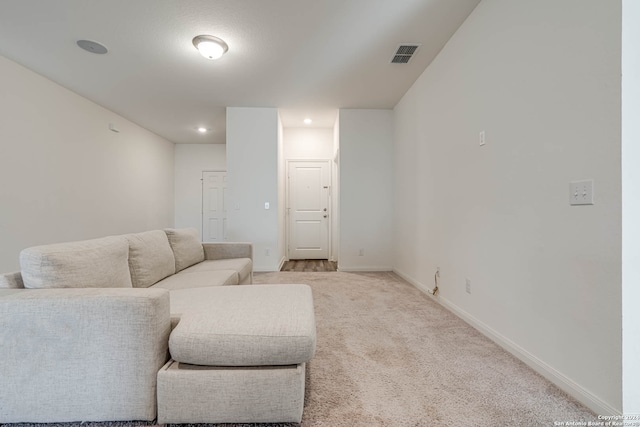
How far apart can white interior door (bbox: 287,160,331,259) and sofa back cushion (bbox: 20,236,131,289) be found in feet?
12.4

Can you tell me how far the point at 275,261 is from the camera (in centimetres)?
413

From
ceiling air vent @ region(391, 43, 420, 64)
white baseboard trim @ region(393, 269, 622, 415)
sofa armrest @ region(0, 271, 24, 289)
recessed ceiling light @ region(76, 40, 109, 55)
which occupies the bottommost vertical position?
white baseboard trim @ region(393, 269, 622, 415)

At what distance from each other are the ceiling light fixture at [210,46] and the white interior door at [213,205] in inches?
155

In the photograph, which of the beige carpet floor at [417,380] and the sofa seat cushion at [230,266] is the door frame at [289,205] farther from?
the beige carpet floor at [417,380]

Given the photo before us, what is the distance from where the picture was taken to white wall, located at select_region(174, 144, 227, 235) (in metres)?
6.27

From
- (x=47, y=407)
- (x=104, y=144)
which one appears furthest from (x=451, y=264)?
(x=104, y=144)

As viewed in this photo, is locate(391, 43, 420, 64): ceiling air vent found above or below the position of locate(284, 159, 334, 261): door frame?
above

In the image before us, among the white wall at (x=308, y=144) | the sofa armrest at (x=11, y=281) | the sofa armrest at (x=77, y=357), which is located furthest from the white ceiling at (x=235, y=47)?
the sofa armrest at (x=77, y=357)

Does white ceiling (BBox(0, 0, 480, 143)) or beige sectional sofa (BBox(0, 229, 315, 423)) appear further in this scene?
white ceiling (BBox(0, 0, 480, 143))

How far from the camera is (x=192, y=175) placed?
630cm

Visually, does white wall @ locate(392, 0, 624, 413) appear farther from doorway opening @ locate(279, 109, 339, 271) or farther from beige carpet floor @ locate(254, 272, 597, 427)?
doorway opening @ locate(279, 109, 339, 271)

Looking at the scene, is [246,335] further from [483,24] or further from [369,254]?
[369,254]

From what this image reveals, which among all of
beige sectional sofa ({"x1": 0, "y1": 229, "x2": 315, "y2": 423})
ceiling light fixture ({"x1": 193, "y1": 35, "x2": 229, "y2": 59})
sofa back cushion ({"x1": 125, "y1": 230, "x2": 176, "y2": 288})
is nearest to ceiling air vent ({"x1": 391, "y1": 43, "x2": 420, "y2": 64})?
ceiling light fixture ({"x1": 193, "y1": 35, "x2": 229, "y2": 59})

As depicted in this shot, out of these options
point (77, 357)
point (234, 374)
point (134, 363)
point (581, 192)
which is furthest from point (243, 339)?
point (581, 192)
